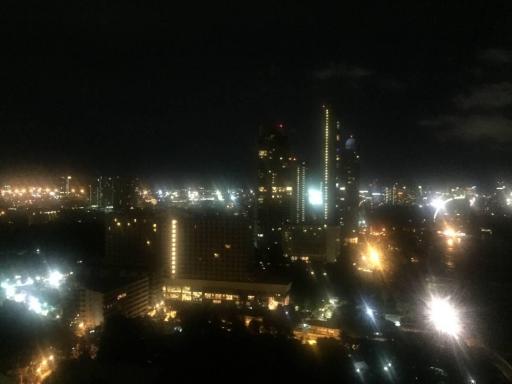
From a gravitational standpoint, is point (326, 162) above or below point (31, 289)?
above

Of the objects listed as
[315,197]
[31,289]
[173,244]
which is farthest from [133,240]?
[315,197]

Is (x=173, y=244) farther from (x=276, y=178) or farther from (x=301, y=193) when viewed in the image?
(x=301, y=193)

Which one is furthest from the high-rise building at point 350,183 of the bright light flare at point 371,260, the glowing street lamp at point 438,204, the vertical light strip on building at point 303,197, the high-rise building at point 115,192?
the glowing street lamp at point 438,204

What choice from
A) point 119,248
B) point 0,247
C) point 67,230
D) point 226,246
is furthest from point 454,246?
point 0,247

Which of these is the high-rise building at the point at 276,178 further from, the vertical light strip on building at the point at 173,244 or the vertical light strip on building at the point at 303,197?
the vertical light strip on building at the point at 173,244

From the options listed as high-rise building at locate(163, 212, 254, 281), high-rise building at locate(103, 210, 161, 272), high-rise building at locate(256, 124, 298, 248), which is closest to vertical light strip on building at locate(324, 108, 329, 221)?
high-rise building at locate(256, 124, 298, 248)

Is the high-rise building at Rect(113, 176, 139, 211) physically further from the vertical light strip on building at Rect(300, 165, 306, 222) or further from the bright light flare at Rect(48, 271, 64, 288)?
the bright light flare at Rect(48, 271, 64, 288)

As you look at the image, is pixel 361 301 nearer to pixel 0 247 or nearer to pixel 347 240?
pixel 347 240
